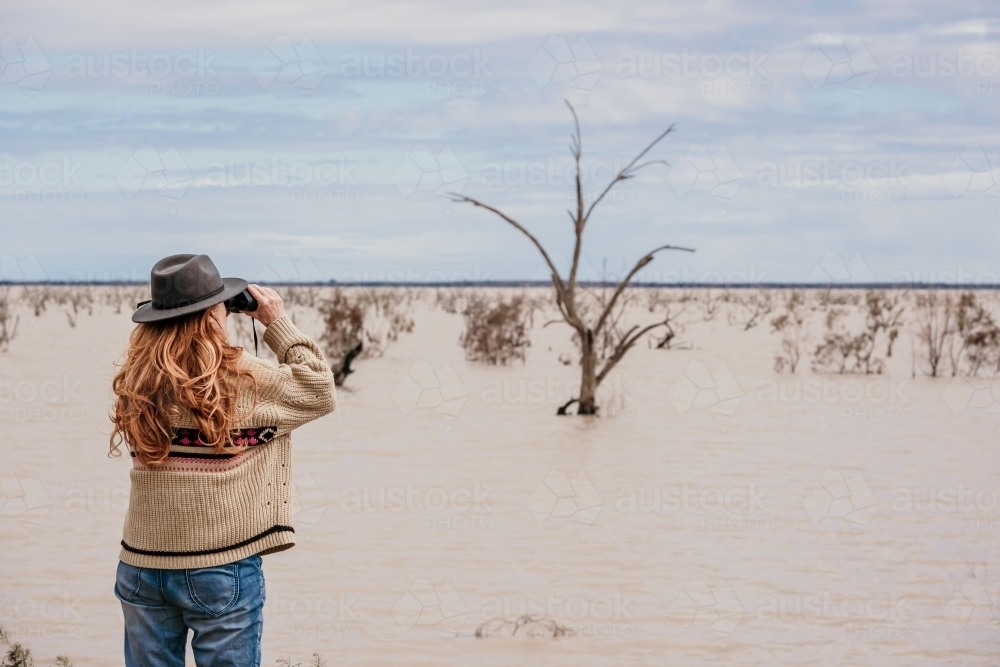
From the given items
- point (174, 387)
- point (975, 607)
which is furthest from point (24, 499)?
point (174, 387)

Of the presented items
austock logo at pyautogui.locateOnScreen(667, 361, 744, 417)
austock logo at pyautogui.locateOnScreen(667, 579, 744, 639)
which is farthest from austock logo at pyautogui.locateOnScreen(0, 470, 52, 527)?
austock logo at pyautogui.locateOnScreen(667, 361, 744, 417)

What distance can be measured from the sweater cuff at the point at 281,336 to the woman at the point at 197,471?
4.6 inches

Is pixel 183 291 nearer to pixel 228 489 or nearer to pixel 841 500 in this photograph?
pixel 228 489

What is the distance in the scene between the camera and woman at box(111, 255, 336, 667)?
2529 millimetres

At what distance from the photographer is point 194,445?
258 cm

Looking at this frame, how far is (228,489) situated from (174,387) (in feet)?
0.89

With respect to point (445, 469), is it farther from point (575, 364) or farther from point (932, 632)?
point (575, 364)

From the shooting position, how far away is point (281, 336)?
279cm

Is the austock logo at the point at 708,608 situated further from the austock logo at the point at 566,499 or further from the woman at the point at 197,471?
the woman at the point at 197,471

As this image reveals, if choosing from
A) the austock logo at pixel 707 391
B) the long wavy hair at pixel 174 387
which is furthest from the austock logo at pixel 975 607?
the austock logo at pixel 707 391

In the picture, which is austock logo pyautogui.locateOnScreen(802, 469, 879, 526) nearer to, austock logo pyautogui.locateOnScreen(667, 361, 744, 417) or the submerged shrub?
austock logo pyautogui.locateOnScreen(667, 361, 744, 417)

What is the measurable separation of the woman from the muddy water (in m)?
2.87

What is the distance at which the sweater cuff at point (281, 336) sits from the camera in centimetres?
279

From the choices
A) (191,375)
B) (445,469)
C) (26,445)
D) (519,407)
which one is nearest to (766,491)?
(445,469)
